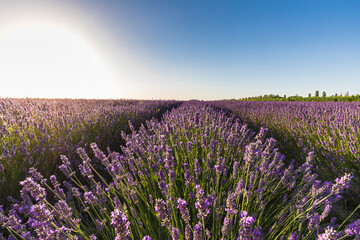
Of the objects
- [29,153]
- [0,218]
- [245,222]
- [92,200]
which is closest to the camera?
[245,222]

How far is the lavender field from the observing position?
1019 millimetres

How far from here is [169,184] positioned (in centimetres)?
125

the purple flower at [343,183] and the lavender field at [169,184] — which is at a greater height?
the purple flower at [343,183]

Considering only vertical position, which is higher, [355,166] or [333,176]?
[355,166]

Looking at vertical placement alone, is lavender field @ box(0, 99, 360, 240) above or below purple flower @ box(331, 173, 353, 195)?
below

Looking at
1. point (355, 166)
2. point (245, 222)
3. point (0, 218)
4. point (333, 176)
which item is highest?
point (245, 222)

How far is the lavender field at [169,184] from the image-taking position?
40.1 inches

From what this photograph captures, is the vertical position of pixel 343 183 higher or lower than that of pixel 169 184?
higher

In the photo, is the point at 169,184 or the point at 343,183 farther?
the point at 169,184

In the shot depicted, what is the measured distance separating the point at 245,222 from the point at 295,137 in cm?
388

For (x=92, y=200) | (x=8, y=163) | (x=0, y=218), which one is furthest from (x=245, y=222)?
(x=8, y=163)

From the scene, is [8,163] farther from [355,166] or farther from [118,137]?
[355,166]

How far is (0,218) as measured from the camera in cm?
86

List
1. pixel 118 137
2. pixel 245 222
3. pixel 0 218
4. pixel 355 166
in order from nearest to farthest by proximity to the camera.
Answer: pixel 245 222
pixel 0 218
pixel 355 166
pixel 118 137
